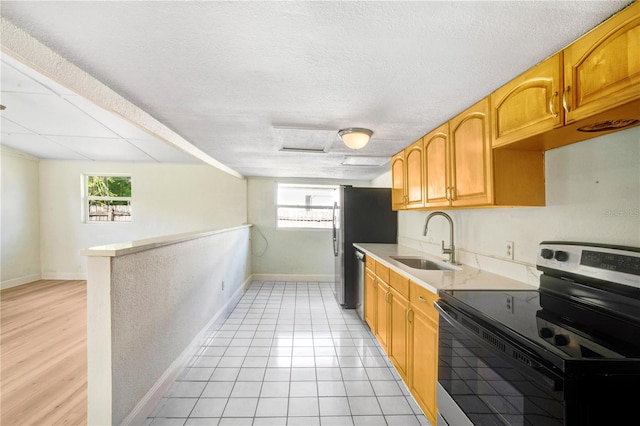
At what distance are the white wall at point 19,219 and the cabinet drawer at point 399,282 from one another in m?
6.14

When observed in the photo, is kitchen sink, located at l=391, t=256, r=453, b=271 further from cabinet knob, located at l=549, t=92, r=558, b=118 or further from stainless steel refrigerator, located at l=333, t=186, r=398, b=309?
cabinet knob, located at l=549, t=92, r=558, b=118

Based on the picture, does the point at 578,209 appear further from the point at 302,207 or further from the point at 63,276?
the point at 63,276

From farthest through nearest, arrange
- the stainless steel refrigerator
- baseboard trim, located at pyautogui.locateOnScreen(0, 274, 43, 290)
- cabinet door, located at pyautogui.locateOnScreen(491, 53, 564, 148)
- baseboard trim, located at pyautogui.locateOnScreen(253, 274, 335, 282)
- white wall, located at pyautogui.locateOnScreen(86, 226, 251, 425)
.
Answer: baseboard trim, located at pyautogui.locateOnScreen(253, 274, 335, 282) → baseboard trim, located at pyautogui.locateOnScreen(0, 274, 43, 290) → the stainless steel refrigerator → white wall, located at pyautogui.locateOnScreen(86, 226, 251, 425) → cabinet door, located at pyautogui.locateOnScreen(491, 53, 564, 148)

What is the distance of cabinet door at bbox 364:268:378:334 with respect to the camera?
2.84 meters

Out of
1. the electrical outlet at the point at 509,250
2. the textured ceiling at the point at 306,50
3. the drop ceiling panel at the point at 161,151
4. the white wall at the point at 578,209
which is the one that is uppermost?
the drop ceiling panel at the point at 161,151

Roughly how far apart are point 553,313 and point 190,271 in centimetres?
255

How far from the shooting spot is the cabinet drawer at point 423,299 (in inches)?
62.2

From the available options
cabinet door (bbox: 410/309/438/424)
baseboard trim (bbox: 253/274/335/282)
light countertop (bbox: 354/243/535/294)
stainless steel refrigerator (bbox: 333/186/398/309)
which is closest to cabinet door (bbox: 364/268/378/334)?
stainless steel refrigerator (bbox: 333/186/398/309)

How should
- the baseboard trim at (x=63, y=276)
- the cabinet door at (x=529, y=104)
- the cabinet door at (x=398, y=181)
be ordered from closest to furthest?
the cabinet door at (x=529, y=104), the cabinet door at (x=398, y=181), the baseboard trim at (x=63, y=276)

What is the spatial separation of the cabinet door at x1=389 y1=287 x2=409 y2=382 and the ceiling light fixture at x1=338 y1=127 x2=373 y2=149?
1271 mm

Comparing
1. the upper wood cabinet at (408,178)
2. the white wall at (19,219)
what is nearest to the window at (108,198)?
the white wall at (19,219)

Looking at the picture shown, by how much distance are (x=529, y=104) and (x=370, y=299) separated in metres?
2.28

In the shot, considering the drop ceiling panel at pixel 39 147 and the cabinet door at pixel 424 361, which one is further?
the drop ceiling panel at pixel 39 147

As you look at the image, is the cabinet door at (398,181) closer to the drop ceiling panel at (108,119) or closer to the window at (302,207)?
the window at (302,207)
